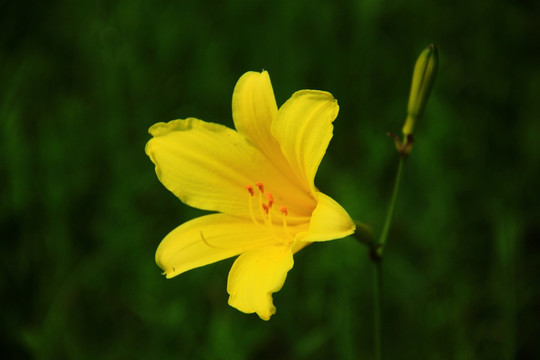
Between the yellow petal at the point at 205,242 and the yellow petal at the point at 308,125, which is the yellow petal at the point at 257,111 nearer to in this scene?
the yellow petal at the point at 308,125

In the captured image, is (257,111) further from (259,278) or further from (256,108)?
(259,278)

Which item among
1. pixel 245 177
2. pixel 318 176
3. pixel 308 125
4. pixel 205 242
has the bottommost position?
pixel 318 176

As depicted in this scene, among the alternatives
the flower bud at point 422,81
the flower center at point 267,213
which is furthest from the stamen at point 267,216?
the flower bud at point 422,81

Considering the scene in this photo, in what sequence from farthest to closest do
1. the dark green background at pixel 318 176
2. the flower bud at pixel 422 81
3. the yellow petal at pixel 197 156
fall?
the dark green background at pixel 318 176
the yellow petal at pixel 197 156
the flower bud at pixel 422 81

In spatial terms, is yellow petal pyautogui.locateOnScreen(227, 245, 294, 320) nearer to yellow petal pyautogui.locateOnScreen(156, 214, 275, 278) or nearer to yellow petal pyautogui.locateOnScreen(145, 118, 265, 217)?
yellow petal pyautogui.locateOnScreen(156, 214, 275, 278)

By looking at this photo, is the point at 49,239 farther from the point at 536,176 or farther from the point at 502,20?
the point at 502,20

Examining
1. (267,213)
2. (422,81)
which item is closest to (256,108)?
(267,213)

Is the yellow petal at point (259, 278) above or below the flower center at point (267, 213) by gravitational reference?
below
